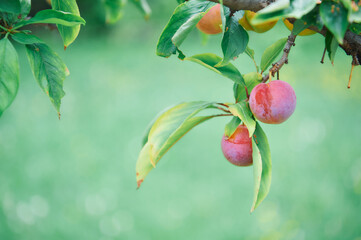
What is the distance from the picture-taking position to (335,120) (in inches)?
109

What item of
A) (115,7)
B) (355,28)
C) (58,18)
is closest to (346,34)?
(355,28)

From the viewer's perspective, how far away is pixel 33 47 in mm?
608

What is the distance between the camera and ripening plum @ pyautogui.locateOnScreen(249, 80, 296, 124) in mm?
581

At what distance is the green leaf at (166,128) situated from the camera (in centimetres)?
63

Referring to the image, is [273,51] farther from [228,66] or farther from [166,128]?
[166,128]

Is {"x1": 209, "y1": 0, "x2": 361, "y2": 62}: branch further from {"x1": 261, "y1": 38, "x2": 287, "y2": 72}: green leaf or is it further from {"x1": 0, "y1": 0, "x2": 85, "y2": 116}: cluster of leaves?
{"x1": 0, "y1": 0, "x2": 85, "y2": 116}: cluster of leaves

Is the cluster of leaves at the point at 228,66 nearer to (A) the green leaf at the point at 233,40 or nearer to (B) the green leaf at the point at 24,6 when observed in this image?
(A) the green leaf at the point at 233,40

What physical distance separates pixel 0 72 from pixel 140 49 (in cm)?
441

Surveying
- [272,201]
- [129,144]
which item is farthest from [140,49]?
[272,201]

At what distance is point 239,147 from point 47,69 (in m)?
0.34

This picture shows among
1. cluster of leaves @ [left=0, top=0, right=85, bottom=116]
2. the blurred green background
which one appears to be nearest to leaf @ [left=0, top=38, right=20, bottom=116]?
cluster of leaves @ [left=0, top=0, right=85, bottom=116]

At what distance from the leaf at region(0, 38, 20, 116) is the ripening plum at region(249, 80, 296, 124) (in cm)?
35

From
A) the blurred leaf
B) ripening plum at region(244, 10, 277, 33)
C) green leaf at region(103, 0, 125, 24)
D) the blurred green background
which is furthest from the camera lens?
the blurred green background

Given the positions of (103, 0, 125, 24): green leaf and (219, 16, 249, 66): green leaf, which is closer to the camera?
(219, 16, 249, 66): green leaf
